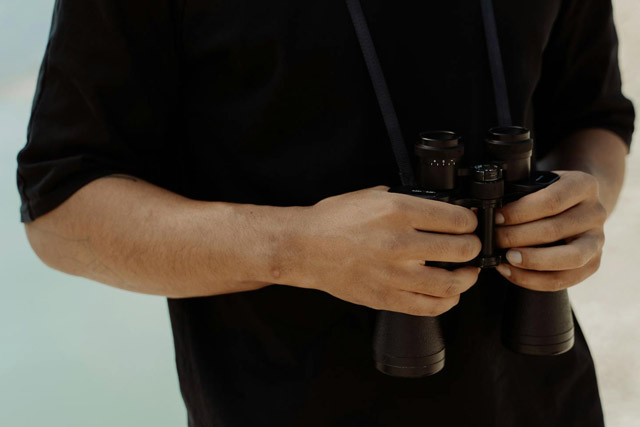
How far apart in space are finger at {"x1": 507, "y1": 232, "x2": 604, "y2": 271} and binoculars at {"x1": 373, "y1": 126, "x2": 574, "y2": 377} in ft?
0.06

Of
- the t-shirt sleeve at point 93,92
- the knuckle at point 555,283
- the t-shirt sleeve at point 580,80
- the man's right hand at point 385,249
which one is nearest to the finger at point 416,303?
the man's right hand at point 385,249

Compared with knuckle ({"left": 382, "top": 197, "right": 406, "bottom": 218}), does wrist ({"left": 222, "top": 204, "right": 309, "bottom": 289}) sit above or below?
below

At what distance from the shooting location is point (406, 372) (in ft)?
Answer: 2.54

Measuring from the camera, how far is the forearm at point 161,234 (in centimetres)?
79

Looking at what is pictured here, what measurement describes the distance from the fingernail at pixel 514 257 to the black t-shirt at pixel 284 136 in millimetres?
128

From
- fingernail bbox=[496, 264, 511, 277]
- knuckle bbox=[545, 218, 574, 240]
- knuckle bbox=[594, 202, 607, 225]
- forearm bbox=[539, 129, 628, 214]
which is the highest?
knuckle bbox=[545, 218, 574, 240]

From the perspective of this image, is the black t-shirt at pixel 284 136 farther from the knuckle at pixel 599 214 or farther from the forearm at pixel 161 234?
the knuckle at pixel 599 214

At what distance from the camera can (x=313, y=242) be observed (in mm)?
739

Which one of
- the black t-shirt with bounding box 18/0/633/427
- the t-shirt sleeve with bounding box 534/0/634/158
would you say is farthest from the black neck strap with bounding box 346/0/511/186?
the t-shirt sleeve with bounding box 534/0/634/158

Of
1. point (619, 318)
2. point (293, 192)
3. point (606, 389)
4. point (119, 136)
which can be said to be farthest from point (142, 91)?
point (619, 318)

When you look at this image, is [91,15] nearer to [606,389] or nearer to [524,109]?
[524,109]

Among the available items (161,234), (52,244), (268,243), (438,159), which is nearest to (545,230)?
(438,159)

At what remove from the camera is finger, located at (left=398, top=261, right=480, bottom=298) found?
0.71m

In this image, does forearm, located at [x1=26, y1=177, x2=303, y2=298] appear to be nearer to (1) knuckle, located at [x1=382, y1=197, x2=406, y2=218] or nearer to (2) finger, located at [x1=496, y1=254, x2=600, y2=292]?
(1) knuckle, located at [x1=382, y1=197, x2=406, y2=218]
